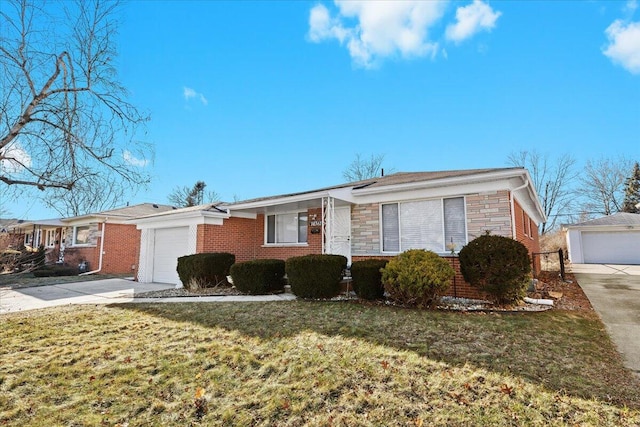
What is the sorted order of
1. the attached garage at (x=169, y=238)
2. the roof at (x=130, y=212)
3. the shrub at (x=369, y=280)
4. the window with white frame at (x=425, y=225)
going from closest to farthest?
the shrub at (x=369, y=280), the window with white frame at (x=425, y=225), the attached garage at (x=169, y=238), the roof at (x=130, y=212)

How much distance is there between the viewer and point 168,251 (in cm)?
1439

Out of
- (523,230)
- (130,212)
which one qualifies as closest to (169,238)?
(130,212)

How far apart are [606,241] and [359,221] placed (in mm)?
22091

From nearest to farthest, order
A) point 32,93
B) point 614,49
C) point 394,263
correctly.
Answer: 1. point 32,93
2. point 394,263
3. point 614,49

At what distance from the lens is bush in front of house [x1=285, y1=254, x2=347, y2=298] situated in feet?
28.6

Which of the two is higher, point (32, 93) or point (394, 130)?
point (394, 130)

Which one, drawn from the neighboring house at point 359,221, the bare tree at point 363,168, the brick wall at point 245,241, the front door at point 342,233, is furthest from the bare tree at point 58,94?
the bare tree at point 363,168

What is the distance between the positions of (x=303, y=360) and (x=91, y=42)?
6.52 metres

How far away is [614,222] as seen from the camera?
22.7 meters

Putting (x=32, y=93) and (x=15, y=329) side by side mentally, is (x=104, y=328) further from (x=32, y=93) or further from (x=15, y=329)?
(x=32, y=93)

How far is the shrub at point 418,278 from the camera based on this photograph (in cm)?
716

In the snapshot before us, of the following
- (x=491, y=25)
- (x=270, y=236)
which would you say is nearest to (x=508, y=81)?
A: (x=491, y=25)

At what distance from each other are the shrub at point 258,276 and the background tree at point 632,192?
37.7m

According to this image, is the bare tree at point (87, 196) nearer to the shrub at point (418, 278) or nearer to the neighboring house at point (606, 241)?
the shrub at point (418, 278)
